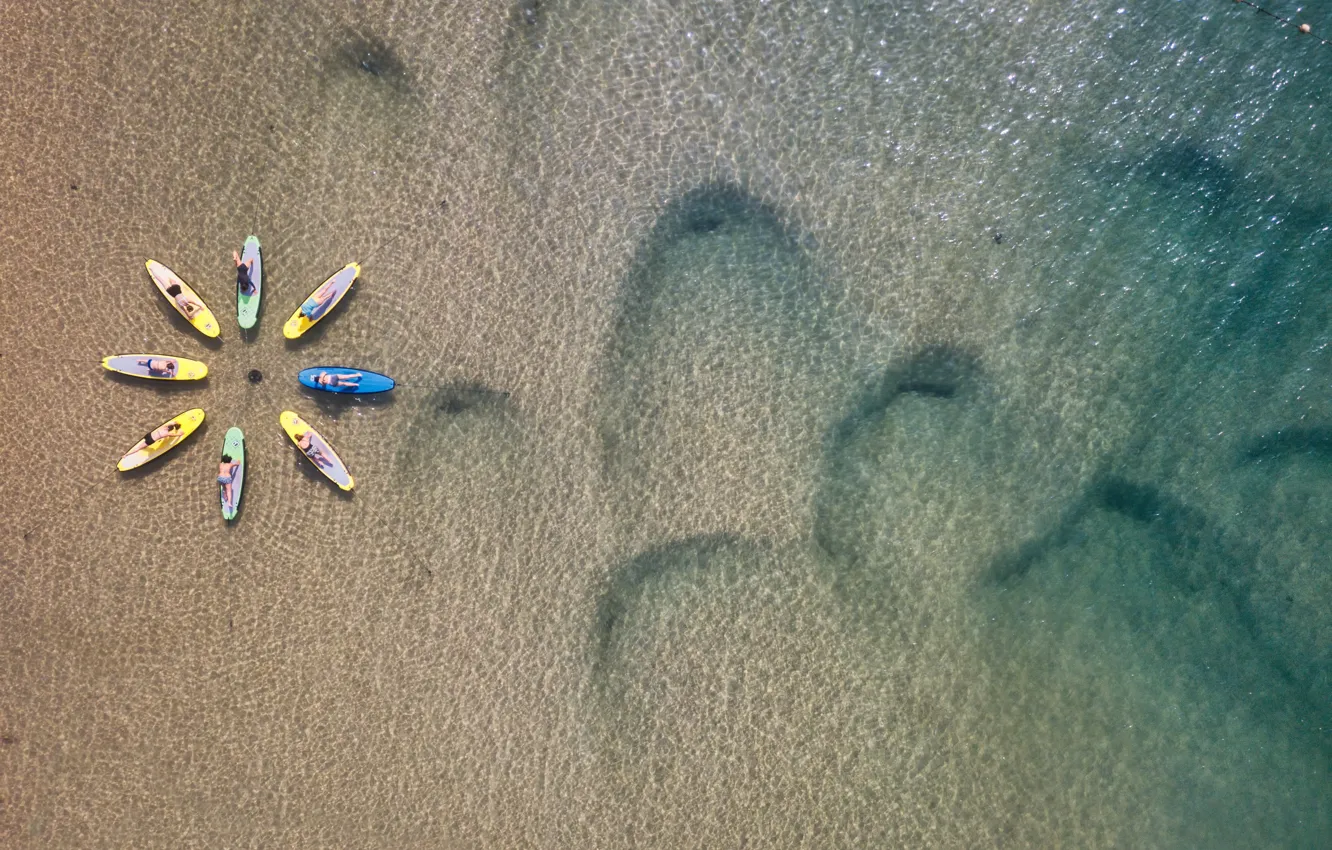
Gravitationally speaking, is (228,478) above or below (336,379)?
below

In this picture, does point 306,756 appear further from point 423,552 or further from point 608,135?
point 608,135

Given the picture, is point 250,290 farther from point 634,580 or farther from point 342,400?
point 634,580

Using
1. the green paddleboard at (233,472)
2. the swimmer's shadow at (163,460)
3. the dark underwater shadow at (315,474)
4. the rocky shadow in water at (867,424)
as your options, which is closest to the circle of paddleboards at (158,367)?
the swimmer's shadow at (163,460)

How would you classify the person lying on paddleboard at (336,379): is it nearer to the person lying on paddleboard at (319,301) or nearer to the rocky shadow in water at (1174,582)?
the person lying on paddleboard at (319,301)

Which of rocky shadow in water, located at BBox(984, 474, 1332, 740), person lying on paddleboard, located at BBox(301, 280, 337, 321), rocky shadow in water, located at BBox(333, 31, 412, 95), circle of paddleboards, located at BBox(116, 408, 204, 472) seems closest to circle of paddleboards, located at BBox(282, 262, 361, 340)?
person lying on paddleboard, located at BBox(301, 280, 337, 321)

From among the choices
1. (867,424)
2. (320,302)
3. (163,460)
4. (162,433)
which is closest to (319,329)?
(320,302)

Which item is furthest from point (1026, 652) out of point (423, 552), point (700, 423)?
point (423, 552)

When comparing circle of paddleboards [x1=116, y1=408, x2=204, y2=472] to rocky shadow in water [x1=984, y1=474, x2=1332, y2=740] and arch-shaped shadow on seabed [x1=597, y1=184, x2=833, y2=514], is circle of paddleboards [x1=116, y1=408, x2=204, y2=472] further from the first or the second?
rocky shadow in water [x1=984, y1=474, x2=1332, y2=740]
